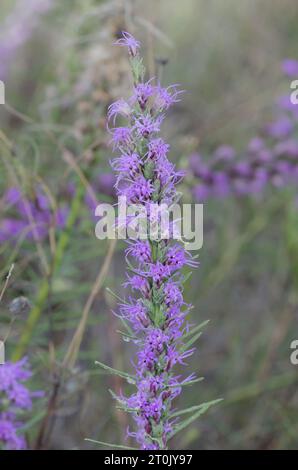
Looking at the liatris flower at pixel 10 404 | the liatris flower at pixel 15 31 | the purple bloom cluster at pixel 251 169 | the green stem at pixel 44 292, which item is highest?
the liatris flower at pixel 15 31

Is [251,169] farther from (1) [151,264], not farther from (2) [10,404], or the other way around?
(1) [151,264]

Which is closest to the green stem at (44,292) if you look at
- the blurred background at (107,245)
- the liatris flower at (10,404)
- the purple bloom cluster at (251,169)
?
the blurred background at (107,245)

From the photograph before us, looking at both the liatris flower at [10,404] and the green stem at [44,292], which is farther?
the green stem at [44,292]

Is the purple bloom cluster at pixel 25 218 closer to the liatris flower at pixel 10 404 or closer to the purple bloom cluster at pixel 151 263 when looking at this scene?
the liatris flower at pixel 10 404

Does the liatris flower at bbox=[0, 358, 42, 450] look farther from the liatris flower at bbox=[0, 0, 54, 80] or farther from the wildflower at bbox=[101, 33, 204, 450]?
the liatris flower at bbox=[0, 0, 54, 80]

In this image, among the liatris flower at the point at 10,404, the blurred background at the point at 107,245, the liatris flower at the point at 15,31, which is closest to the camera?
the liatris flower at the point at 10,404

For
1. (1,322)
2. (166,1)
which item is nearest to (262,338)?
(1,322)
